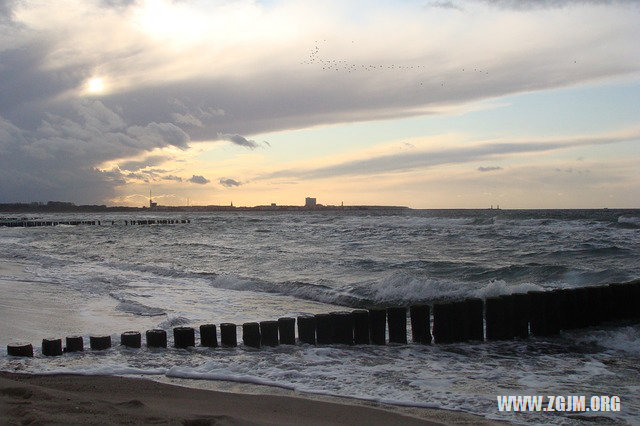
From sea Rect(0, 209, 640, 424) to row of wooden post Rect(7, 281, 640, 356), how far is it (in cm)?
20

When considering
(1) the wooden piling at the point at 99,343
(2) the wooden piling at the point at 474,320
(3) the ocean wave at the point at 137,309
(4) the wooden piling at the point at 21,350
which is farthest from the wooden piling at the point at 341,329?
(3) the ocean wave at the point at 137,309

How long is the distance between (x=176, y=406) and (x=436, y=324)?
16.4ft

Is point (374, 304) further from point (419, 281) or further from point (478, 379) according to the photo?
point (478, 379)

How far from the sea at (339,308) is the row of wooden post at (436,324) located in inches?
7.8

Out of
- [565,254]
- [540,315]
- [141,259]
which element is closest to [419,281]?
[540,315]

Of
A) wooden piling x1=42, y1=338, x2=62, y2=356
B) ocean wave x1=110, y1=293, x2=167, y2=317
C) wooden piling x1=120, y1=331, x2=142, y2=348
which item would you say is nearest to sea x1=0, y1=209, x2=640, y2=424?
ocean wave x1=110, y1=293, x2=167, y2=317

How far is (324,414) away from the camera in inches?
216

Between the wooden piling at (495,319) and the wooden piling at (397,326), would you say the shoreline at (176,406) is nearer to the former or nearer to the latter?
the wooden piling at (397,326)

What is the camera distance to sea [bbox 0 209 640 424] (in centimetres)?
675

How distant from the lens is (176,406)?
218 inches

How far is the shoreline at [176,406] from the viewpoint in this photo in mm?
5043

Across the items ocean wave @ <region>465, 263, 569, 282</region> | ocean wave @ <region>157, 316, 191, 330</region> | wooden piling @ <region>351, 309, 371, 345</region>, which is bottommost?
ocean wave @ <region>465, 263, 569, 282</region>

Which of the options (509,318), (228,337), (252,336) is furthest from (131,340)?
(509,318)

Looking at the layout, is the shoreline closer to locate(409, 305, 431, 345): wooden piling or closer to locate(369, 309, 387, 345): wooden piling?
locate(369, 309, 387, 345): wooden piling
